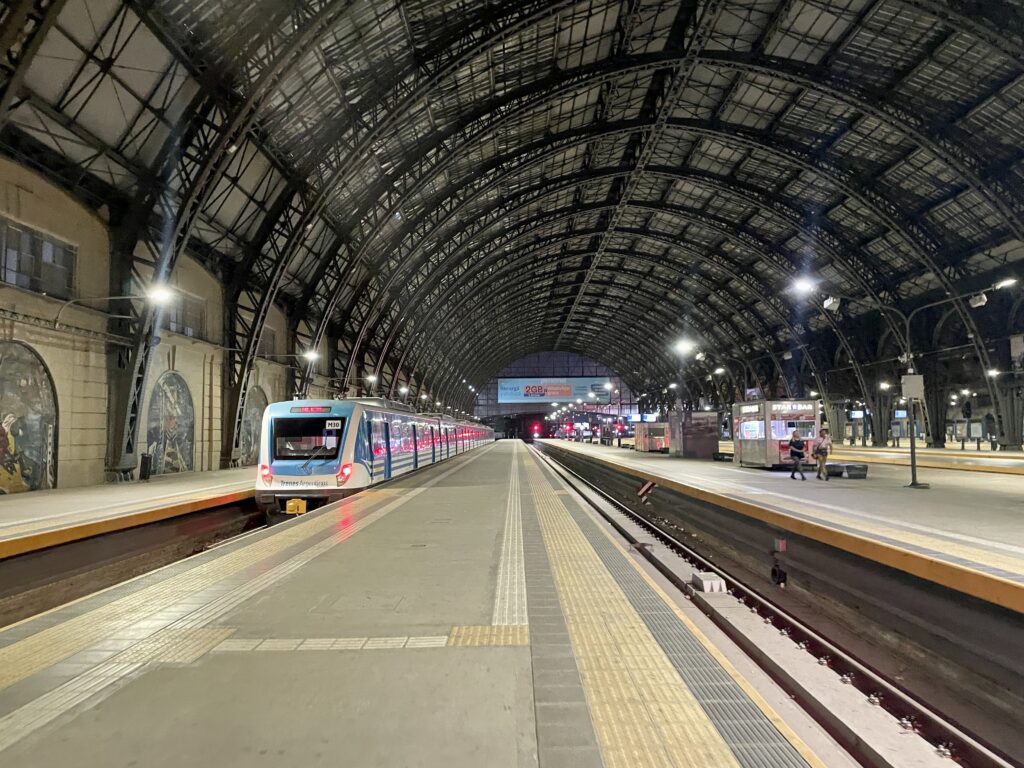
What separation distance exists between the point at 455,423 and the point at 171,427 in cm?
2284

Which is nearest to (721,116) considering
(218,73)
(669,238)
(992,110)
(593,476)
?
(992,110)

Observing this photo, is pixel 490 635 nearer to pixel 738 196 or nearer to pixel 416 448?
pixel 416 448

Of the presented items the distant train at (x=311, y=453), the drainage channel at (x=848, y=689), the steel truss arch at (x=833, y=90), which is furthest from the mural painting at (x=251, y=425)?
the drainage channel at (x=848, y=689)

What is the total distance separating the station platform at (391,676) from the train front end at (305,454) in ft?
21.8

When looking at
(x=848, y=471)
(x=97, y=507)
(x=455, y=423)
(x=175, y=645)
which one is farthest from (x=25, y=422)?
(x=455, y=423)

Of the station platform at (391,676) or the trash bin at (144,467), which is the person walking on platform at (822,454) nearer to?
the station platform at (391,676)

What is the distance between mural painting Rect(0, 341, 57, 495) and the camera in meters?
14.0

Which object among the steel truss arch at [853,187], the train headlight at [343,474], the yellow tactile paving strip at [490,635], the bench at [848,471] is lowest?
the bench at [848,471]

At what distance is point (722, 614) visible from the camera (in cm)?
548

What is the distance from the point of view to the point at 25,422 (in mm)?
14562

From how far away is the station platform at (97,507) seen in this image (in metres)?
9.28

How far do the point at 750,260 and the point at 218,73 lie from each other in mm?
39205

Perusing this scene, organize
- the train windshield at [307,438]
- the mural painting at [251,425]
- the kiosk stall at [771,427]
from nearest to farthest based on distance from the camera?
the train windshield at [307,438] < the kiosk stall at [771,427] < the mural painting at [251,425]

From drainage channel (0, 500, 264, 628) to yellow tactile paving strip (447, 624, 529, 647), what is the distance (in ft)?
25.8
